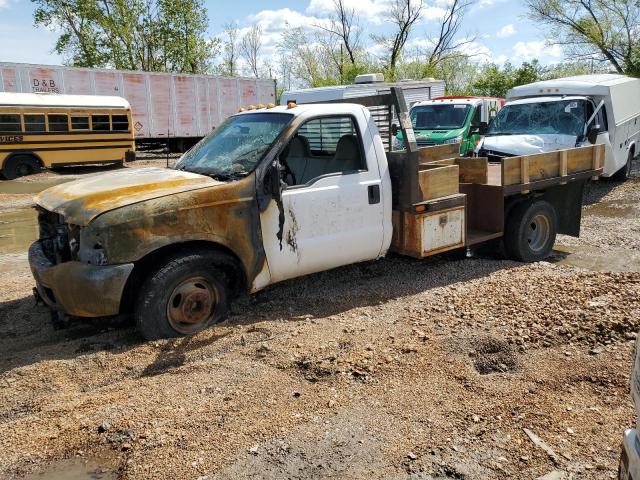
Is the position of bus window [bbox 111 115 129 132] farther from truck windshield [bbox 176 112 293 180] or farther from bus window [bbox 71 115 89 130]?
truck windshield [bbox 176 112 293 180]

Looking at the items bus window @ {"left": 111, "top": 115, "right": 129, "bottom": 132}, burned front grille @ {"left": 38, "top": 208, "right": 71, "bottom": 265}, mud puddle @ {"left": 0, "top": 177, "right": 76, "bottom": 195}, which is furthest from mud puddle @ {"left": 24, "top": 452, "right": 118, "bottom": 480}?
bus window @ {"left": 111, "top": 115, "right": 129, "bottom": 132}

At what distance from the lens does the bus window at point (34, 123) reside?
706 inches

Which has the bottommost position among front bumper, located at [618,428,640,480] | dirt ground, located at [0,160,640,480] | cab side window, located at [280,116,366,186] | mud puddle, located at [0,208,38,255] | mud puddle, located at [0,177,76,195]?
dirt ground, located at [0,160,640,480]

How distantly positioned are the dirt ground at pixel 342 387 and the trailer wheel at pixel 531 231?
3.74 feet

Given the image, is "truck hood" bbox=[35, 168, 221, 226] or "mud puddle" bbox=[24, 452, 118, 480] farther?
"truck hood" bbox=[35, 168, 221, 226]

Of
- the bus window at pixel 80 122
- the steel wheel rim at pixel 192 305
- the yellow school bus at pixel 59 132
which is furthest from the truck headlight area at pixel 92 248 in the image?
the bus window at pixel 80 122

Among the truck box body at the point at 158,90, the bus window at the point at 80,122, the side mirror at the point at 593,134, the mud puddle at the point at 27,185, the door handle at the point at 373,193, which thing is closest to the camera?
the door handle at the point at 373,193

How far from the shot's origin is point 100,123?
64.8 feet

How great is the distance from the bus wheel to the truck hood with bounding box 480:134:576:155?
47.5 ft

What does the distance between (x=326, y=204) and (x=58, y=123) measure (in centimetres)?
1633

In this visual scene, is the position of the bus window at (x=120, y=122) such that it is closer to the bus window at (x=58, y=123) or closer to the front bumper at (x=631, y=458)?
the bus window at (x=58, y=123)

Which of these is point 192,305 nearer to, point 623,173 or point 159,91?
point 623,173

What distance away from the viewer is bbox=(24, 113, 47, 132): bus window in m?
17.9

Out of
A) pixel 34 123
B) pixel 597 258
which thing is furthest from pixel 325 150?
pixel 34 123
